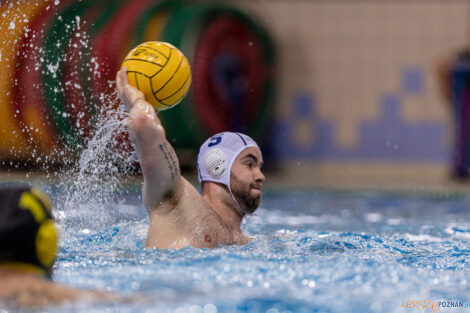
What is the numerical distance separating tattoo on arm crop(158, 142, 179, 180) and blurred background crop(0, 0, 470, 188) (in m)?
3.12

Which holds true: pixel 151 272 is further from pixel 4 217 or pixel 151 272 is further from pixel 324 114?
pixel 324 114

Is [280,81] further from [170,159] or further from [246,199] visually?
[170,159]

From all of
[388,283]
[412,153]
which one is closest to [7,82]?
[412,153]

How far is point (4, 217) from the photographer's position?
173cm

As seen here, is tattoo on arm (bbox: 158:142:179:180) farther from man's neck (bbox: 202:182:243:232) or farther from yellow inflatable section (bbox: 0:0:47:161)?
yellow inflatable section (bbox: 0:0:47:161)

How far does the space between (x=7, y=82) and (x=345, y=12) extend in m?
5.79

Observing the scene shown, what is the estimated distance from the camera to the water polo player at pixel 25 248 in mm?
1733

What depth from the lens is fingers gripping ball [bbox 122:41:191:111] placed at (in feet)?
10.2

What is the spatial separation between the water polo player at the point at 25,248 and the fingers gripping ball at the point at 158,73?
1.36m

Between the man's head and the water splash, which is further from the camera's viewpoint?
the water splash

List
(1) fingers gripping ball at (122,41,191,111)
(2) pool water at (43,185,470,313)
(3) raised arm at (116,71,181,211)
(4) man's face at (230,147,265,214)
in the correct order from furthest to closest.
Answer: (4) man's face at (230,147,265,214) < (1) fingers gripping ball at (122,41,191,111) < (3) raised arm at (116,71,181,211) < (2) pool water at (43,185,470,313)

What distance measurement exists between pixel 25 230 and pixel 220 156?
66.8 inches

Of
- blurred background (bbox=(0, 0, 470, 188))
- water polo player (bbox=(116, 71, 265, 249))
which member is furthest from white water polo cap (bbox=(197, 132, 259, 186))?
blurred background (bbox=(0, 0, 470, 188))

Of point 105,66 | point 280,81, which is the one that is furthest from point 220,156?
point 280,81
